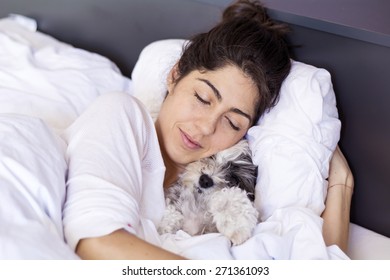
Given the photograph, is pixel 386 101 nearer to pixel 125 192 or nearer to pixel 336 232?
pixel 336 232

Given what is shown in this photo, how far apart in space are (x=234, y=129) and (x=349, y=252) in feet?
1.90

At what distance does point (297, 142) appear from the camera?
1708 millimetres

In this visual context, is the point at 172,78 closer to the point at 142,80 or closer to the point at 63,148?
the point at 142,80

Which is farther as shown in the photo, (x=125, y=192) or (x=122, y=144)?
(x=122, y=144)

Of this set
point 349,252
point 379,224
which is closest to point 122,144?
point 349,252

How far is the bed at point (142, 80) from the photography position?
149cm

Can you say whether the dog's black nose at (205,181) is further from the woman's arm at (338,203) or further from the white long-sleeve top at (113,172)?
the woman's arm at (338,203)

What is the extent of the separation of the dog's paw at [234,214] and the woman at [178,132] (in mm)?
173

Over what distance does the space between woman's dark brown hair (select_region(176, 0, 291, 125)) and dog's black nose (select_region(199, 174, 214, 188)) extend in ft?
0.87

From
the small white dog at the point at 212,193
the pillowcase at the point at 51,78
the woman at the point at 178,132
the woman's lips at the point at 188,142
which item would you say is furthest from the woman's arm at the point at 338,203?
the pillowcase at the point at 51,78

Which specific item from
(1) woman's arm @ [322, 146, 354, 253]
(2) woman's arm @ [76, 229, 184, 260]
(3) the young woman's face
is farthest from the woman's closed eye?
(2) woman's arm @ [76, 229, 184, 260]

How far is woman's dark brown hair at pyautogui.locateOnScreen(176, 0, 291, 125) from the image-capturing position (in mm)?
1687

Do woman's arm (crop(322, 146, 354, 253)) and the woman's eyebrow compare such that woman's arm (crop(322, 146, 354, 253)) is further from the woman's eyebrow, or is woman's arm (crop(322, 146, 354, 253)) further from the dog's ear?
the woman's eyebrow
